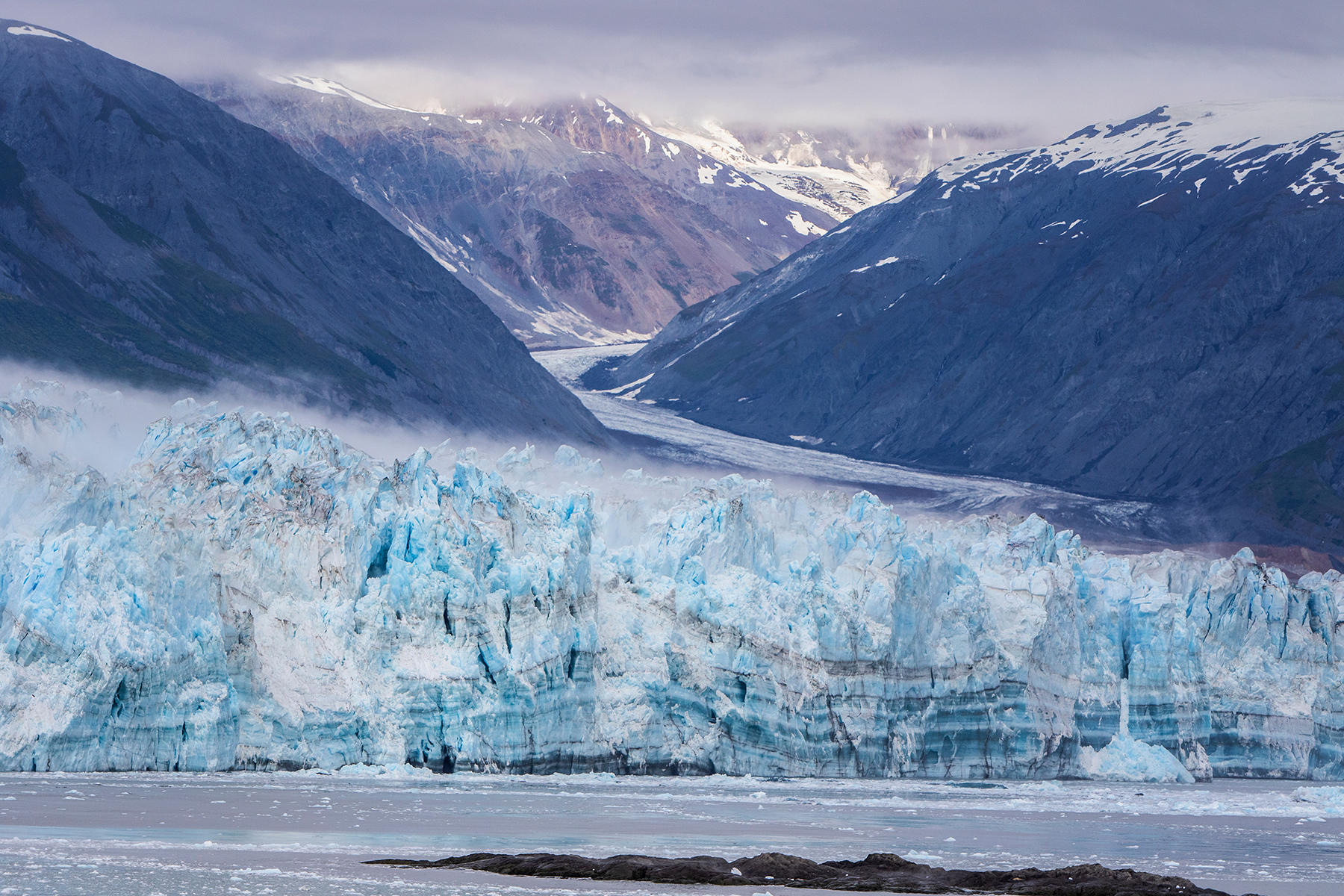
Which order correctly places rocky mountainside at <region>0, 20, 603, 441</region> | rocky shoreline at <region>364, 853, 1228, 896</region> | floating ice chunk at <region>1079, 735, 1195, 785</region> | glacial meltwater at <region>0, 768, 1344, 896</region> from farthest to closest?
rocky mountainside at <region>0, 20, 603, 441</region> → floating ice chunk at <region>1079, 735, 1195, 785</region> → rocky shoreline at <region>364, 853, 1228, 896</region> → glacial meltwater at <region>0, 768, 1344, 896</region>

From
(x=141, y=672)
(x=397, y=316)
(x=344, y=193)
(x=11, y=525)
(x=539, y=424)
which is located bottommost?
(x=141, y=672)

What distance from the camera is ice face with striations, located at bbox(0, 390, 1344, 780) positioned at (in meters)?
46.2

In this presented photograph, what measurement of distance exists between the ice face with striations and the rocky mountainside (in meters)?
78.7

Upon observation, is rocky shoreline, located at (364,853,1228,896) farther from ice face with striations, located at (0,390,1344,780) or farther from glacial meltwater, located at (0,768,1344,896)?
ice face with striations, located at (0,390,1344,780)

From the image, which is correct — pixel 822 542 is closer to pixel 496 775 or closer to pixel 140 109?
pixel 496 775

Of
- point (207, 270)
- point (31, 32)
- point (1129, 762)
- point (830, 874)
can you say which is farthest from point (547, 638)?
point (31, 32)

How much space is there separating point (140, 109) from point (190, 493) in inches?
5221

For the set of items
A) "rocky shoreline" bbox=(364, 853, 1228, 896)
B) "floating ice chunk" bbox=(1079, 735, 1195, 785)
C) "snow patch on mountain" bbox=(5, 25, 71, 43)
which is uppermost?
"snow patch on mountain" bbox=(5, 25, 71, 43)

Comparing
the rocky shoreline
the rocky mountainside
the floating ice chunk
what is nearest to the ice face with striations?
the floating ice chunk

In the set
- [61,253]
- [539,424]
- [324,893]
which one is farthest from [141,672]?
[539,424]

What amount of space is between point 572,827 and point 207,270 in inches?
5144

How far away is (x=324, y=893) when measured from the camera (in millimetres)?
30094

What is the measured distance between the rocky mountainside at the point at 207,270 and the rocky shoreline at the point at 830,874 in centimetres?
9888

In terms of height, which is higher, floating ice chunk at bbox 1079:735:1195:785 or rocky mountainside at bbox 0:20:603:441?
rocky mountainside at bbox 0:20:603:441
